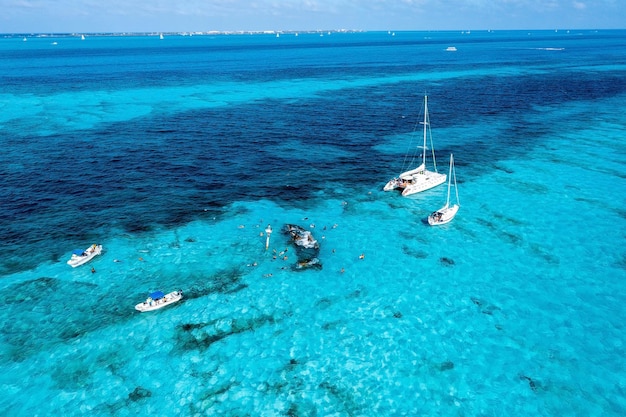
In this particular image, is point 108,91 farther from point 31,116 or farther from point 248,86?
point 248,86

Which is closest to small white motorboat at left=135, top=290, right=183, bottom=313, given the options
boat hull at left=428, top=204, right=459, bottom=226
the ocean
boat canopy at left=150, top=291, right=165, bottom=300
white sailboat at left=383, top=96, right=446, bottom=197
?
boat canopy at left=150, top=291, right=165, bottom=300

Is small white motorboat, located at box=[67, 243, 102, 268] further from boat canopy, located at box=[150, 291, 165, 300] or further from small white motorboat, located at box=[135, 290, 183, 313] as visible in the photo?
boat canopy, located at box=[150, 291, 165, 300]

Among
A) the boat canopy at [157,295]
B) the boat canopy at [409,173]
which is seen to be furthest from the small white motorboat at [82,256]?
the boat canopy at [409,173]

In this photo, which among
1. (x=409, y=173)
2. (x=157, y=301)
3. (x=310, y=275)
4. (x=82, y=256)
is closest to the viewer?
(x=157, y=301)

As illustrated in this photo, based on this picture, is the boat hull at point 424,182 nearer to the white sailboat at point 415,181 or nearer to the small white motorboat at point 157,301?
the white sailboat at point 415,181

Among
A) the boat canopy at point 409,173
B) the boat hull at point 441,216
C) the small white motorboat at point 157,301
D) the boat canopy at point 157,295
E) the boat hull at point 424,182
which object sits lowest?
the small white motorboat at point 157,301

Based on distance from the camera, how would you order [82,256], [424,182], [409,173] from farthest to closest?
[409,173] → [424,182] → [82,256]

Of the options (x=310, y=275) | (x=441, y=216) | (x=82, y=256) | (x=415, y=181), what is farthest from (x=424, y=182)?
(x=82, y=256)

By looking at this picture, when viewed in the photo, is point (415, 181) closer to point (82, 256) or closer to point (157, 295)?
point (157, 295)
